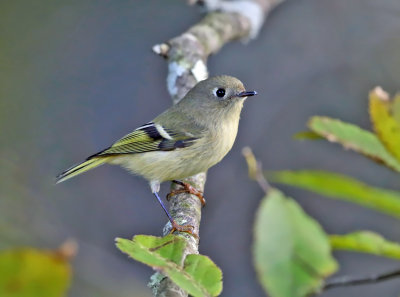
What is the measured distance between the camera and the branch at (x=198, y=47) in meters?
2.06

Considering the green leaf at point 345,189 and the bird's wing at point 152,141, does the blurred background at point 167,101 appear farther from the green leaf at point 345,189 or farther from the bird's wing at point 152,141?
the green leaf at point 345,189

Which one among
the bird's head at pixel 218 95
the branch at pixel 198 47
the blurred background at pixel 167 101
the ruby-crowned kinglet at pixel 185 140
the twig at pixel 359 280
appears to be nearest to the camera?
the twig at pixel 359 280

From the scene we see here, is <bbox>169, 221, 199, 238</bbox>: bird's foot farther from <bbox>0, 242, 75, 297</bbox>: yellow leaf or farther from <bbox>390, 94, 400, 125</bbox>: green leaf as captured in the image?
<bbox>0, 242, 75, 297</bbox>: yellow leaf

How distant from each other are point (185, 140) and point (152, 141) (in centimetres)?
16

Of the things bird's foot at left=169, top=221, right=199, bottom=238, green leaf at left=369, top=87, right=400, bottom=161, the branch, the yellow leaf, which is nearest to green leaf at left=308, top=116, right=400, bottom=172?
green leaf at left=369, top=87, right=400, bottom=161

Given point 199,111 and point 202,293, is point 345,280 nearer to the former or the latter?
point 202,293

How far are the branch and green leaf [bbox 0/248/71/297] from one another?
1.12 metres

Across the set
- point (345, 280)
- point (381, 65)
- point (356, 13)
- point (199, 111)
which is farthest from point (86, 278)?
point (356, 13)

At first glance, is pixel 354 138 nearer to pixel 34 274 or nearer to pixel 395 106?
pixel 395 106

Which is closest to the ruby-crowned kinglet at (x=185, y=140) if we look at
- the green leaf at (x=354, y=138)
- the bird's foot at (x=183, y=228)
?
the bird's foot at (x=183, y=228)

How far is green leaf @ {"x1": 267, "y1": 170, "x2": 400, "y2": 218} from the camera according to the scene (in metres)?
0.56

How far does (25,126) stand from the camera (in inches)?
170

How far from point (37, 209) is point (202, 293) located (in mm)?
2011

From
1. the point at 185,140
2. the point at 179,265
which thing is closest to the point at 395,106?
the point at 179,265
